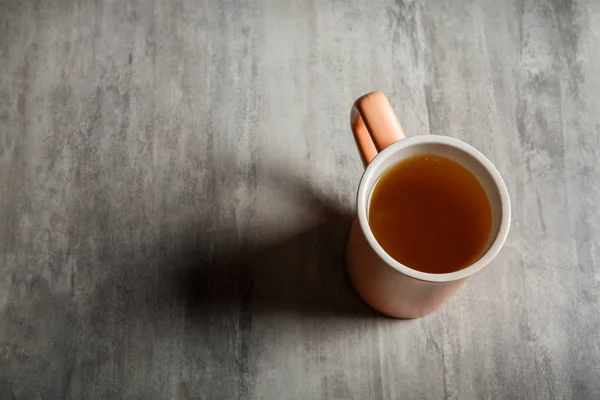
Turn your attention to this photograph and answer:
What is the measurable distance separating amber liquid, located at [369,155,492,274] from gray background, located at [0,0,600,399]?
0.48 feet

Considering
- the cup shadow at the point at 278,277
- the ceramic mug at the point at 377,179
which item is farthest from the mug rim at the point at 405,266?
the cup shadow at the point at 278,277

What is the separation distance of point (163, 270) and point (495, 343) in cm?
39

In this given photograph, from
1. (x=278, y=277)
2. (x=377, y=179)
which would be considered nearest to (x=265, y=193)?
(x=278, y=277)

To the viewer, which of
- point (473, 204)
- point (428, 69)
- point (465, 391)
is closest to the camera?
point (473, 204)

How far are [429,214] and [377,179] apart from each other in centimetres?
6

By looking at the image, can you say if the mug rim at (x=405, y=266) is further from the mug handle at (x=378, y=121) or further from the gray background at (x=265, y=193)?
the gray background at (x=265, y=193)

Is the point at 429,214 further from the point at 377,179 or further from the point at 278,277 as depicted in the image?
the point at 278,277

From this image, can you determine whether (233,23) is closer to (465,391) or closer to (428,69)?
(428,69)

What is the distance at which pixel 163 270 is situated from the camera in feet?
2.56

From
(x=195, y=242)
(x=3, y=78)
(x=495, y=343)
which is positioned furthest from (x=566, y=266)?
(x=3, y=78)

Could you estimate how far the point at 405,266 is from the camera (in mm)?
605

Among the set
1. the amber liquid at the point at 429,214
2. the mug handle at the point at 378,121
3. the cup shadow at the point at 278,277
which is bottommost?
the cup shadow at the point at 278,277

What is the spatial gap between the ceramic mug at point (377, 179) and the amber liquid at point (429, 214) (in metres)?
0.01

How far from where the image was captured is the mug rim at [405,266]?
59 centimetres
